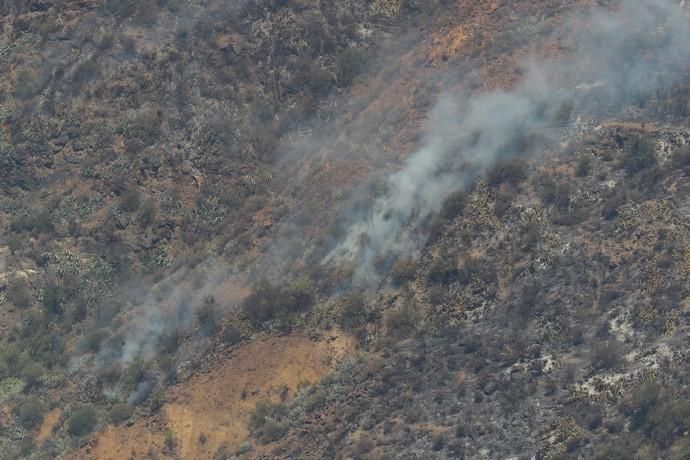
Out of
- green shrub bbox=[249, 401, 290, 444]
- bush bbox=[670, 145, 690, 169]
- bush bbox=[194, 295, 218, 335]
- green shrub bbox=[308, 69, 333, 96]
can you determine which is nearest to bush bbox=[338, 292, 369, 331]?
green shrub bbox=[249, 401, 290, 444]

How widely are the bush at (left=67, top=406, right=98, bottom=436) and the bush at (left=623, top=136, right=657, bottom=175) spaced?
23.6 meters

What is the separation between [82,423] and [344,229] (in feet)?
44.4

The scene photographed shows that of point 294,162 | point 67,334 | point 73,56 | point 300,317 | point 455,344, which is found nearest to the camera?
point 455,344

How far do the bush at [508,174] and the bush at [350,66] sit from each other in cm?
1283

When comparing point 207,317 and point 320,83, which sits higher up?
point 320,83

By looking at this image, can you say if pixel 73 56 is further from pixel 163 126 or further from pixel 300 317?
pixel 300 317

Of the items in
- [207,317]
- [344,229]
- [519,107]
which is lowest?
[207,317]

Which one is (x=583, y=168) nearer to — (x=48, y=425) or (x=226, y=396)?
(x=226, y=396)

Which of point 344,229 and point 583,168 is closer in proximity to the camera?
point 583,168

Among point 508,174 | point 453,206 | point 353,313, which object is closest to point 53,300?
point 353,313

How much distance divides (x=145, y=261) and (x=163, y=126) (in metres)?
7.57

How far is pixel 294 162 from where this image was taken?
50.2m

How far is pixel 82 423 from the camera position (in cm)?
4000

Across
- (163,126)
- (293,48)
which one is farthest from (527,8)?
(163,126)
